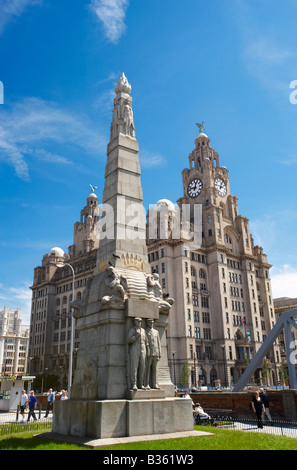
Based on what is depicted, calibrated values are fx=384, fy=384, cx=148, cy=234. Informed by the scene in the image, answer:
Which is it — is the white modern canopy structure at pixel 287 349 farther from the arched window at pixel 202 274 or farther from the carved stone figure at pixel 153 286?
the arched window at pixel 202 274

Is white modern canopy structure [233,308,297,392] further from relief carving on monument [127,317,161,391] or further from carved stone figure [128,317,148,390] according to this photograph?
carved stone figure [128,317,148,390]

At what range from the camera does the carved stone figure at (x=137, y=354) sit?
41.5 ft

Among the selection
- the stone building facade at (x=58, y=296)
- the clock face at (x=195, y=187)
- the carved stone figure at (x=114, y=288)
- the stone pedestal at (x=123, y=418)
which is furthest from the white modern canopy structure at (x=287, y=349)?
the stone building facade at (x=58, y=296)

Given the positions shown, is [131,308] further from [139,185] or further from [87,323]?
[139,185]

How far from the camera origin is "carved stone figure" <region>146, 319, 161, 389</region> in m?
13.2

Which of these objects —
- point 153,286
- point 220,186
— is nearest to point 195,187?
point 220,186

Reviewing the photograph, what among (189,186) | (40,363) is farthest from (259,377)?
(40,363)

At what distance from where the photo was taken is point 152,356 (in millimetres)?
13211

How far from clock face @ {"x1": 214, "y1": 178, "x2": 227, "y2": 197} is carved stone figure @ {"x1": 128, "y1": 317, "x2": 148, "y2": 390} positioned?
288 ft

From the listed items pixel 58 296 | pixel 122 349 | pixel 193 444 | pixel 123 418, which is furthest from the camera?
pixel 58 296

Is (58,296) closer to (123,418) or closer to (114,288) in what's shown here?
(114,288)

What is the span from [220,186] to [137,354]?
90.0m

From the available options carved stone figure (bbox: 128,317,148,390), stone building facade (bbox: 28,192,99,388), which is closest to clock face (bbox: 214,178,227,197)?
stone building facade (bbox: 28,192,99,388)
